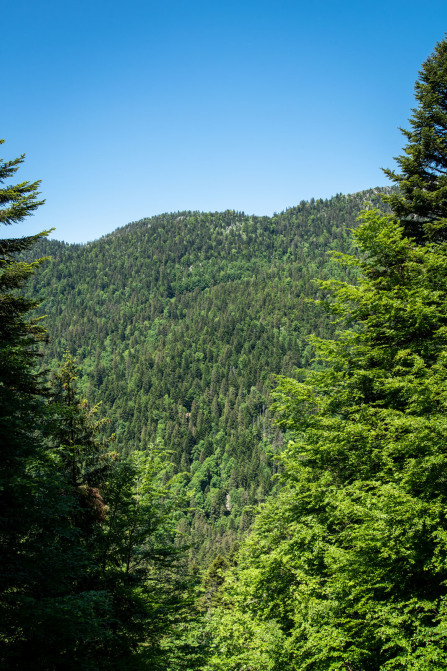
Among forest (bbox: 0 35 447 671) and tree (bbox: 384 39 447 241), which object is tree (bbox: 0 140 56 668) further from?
tree (bbox: 384 39 447 241)

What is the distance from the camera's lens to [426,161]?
45.8 ft

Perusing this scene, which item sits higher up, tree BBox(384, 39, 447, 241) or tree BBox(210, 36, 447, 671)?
tree BBox(384, 39, 447, 241)

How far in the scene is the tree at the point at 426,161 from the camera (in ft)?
43.1

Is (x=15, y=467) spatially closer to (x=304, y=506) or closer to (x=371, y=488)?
(x=304, y=506)

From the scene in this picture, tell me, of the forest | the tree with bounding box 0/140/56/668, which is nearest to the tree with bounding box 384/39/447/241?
the forest

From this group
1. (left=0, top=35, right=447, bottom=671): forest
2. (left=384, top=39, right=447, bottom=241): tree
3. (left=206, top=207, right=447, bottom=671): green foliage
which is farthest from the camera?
(left=384, top=39, right=447, bottom=241): tree

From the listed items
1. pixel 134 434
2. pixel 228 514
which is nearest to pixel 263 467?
pixel 228 514

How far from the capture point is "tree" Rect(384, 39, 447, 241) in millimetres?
13148

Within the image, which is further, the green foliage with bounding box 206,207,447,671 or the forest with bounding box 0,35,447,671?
the forest with bounding box 0,35,447,671

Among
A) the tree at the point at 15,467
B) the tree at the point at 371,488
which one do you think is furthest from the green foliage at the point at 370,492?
the tree at the point at 15,467

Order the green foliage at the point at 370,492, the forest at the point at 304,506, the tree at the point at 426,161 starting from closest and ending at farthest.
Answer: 1. the green foliage at the point at 370,492
2. the forest at the point at 304,506
3. the tree at the point at 426,161

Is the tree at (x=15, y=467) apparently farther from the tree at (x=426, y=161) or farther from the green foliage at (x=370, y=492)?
the tree at (x=426, y=161)

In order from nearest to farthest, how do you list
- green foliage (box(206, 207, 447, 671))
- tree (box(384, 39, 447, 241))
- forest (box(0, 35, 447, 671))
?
green foliage (box(206, 207, 447, 671)) → forest (box(0, 35, 447, 671)) → tree (box(384, 39, 447, 241))

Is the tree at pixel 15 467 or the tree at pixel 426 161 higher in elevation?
the tree at pixel 426 161
